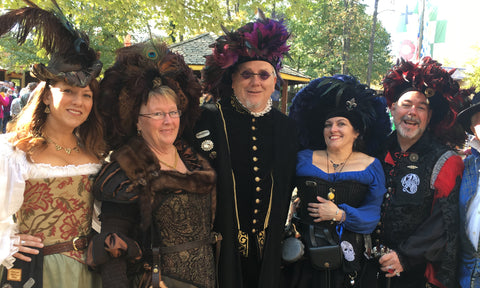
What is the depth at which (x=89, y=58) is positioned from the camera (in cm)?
232

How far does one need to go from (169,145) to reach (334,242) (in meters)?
1.47

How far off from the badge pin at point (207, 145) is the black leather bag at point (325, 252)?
1064 mm

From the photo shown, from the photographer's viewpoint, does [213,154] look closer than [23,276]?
No

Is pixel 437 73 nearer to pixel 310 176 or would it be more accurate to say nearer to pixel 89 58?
pixel 310 176

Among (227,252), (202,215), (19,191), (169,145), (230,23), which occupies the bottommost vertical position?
(227,252)

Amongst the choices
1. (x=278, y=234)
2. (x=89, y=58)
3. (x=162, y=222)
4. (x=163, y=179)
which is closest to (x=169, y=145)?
(x=163, y=179)

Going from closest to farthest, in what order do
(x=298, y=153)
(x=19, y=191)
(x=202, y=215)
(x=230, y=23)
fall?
(x=19, y=191) → (x=202, y=215) → (x=298, y=153) → (x=230, y=23)

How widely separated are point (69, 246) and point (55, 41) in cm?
124

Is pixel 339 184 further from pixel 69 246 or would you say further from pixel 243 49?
pixel 69 246

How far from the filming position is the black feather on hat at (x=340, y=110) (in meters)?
3.04

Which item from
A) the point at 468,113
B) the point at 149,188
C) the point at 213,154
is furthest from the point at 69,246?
the point at 468,113

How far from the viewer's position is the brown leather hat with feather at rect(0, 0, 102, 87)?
2117 mm

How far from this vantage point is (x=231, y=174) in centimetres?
279

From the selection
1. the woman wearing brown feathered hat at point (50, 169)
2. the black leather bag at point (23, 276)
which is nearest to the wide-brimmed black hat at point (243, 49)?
the woman wearing brown feathered hat at point (50, 169)
